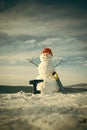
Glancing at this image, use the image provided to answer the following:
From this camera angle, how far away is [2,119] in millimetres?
3217

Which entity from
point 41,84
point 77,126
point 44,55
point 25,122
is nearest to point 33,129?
point 25,122

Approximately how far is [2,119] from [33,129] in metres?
0.73

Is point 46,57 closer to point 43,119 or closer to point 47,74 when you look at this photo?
point 47,74

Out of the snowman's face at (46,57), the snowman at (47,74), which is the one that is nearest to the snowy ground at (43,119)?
the snowman at (47,74)

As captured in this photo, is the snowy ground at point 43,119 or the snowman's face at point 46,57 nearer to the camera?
the snowy ground at point 43,119

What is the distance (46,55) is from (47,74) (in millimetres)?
836

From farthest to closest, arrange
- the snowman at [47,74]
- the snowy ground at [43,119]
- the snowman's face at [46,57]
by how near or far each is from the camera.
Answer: the snowman's face at [46,57] < the snowman at [47,74] < the snowy ground at [43,119]

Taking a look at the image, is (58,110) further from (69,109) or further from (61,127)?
(61,127)

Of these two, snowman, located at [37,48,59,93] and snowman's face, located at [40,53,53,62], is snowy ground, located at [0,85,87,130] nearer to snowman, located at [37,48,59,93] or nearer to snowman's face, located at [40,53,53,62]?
snowman, located at [37,48,59,93]

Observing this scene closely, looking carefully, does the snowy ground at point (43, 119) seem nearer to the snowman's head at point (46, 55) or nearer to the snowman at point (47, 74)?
the snowman at point (47, 74)

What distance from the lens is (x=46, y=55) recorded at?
25.3 feet

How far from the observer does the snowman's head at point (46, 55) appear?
25.4 feet

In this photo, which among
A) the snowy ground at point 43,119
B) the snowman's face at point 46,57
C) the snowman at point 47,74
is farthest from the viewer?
the snowman's face at point 46,57

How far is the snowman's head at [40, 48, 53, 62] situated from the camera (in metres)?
7.73
